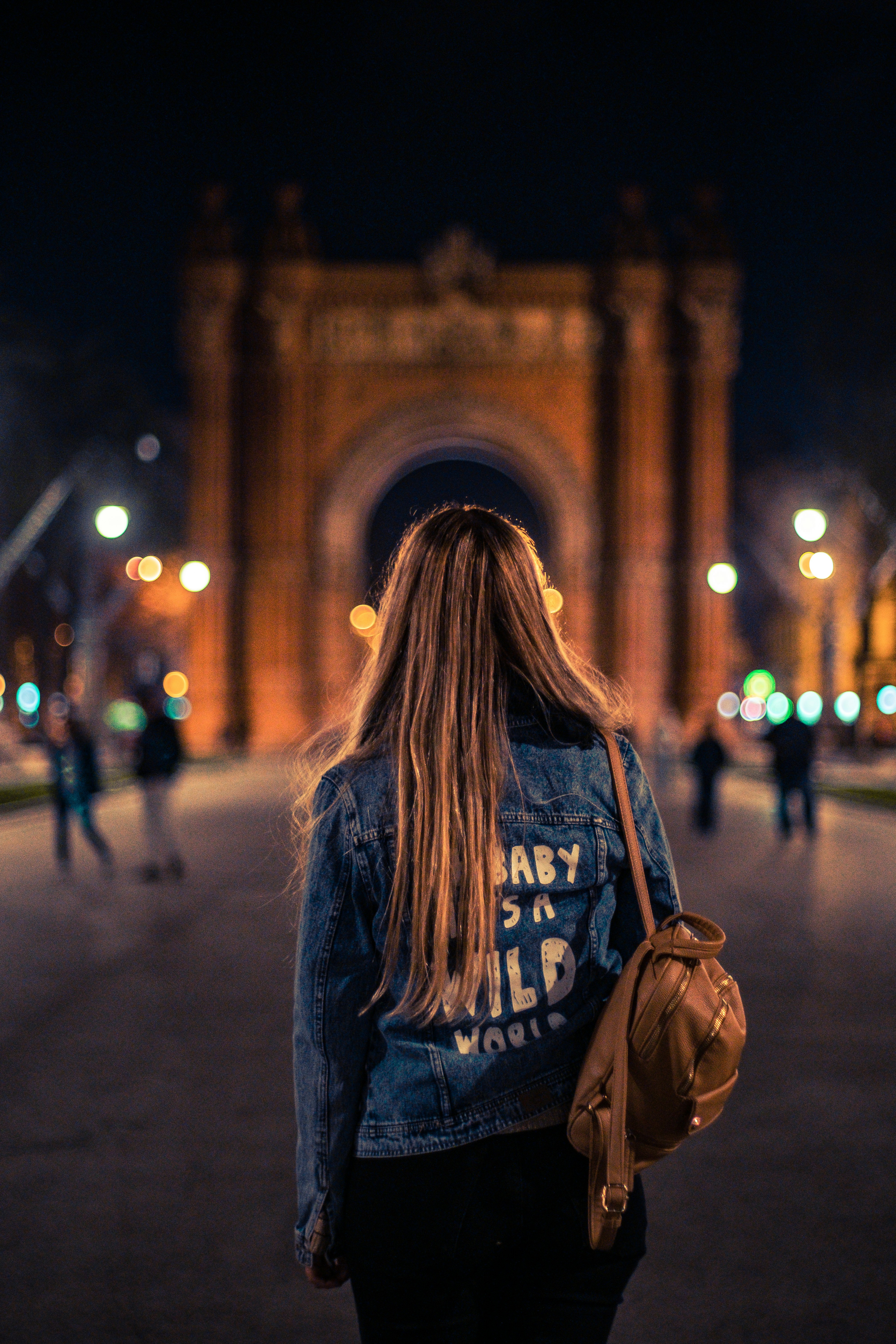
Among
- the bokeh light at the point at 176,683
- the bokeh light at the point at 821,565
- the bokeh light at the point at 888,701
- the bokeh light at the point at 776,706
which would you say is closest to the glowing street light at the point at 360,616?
the bokeh light at the point at 776,706

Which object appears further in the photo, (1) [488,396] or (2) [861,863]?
(1) [488,396]

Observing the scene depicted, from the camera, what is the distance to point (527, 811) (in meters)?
2.23

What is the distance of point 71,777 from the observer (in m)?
13.5

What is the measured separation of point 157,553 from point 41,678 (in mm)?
13002

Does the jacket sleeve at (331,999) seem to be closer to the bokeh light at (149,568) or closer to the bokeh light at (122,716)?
the bokeh light at (149,568)

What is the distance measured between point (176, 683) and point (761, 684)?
141ft

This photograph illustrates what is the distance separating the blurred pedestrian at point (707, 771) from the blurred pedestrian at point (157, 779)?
710 cm

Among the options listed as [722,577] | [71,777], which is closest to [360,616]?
[722,577]

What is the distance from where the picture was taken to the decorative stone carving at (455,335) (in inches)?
1601

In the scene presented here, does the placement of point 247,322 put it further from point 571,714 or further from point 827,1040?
point 571,714

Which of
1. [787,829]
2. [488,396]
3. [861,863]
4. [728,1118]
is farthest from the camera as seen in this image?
[488,396]

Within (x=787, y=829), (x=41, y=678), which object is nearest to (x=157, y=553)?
(x=41, y=678)

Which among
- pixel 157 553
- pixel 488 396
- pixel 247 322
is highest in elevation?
pixel 247 322

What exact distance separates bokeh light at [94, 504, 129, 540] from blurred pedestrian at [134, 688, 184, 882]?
23.0 ft
